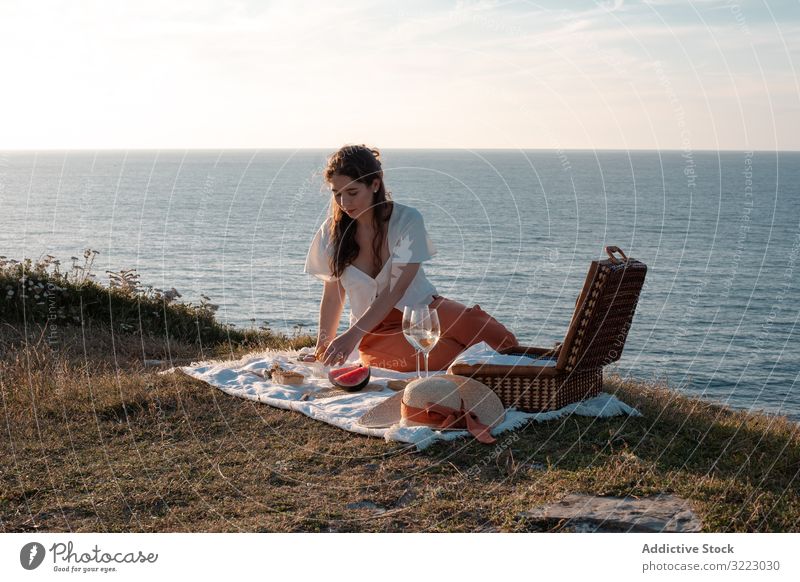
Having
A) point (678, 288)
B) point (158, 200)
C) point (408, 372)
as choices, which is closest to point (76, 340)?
point (408, 372)

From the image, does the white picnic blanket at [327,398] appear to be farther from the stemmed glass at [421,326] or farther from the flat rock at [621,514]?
the flat rock at [621,514]

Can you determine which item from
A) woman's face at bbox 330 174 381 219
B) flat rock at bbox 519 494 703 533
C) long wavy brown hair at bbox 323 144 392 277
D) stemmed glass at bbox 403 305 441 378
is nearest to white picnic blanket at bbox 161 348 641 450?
stemmed glass at bbox 403 305 441 378

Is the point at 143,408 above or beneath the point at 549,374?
beneath

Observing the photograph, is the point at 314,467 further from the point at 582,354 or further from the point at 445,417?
the point at 582,354

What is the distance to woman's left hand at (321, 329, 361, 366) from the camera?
6820mm

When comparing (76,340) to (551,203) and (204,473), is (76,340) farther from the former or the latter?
(551,203)

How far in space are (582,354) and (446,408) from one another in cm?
102

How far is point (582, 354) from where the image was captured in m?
5.96

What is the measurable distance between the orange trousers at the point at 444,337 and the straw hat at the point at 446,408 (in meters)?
1.19

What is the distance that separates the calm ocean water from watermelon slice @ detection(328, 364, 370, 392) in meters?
2.50

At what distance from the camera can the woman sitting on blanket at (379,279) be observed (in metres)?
7.18

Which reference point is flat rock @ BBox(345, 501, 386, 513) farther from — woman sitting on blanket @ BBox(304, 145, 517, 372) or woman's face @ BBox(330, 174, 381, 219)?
woman's face @ BBox(330, 174, 381, 219)

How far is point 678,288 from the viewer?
129 ft

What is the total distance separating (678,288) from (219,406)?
35716 millimetres
